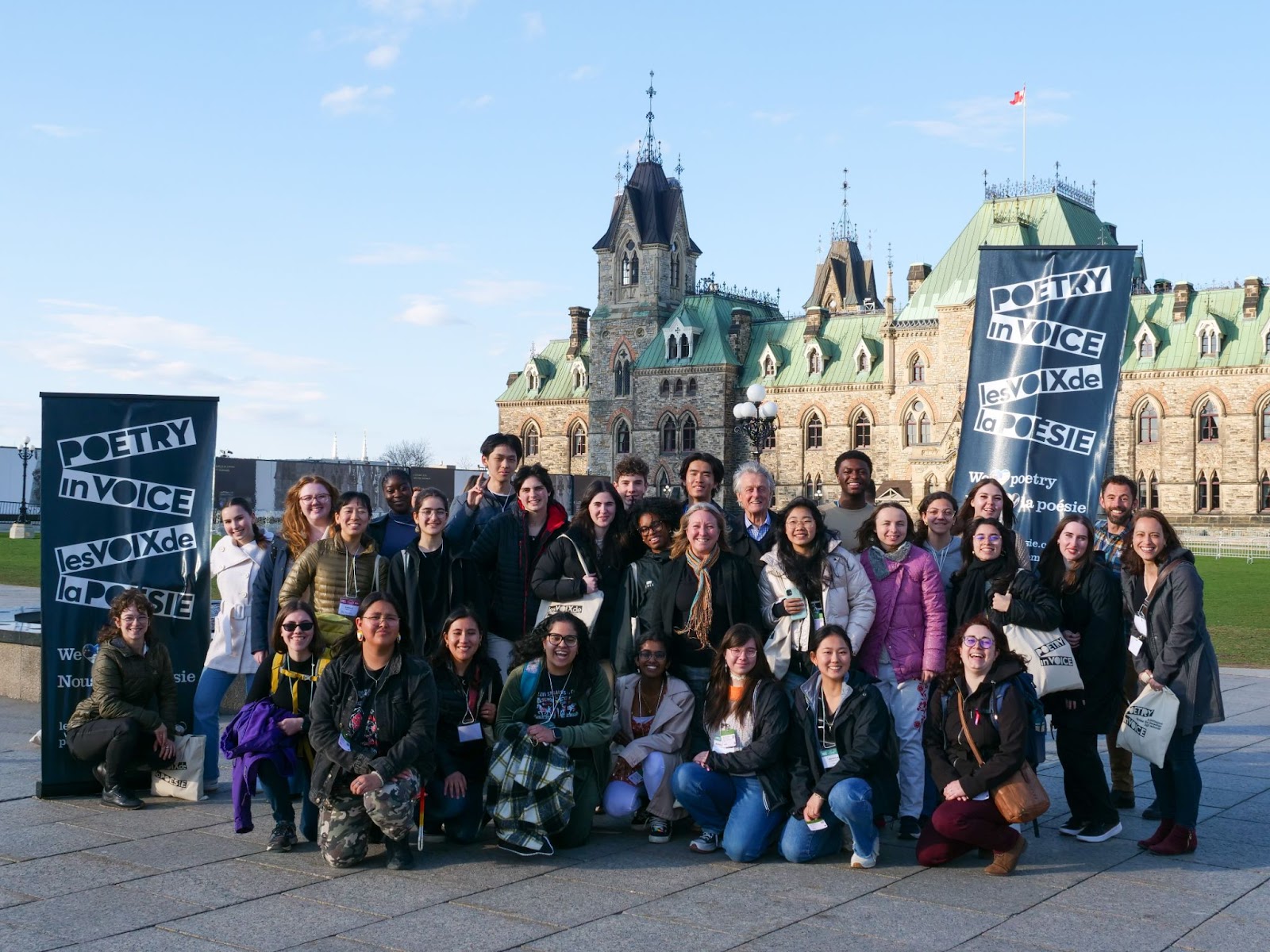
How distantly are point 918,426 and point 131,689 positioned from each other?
48777 millimetres

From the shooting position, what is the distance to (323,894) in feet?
17.4

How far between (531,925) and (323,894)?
0.99 metres

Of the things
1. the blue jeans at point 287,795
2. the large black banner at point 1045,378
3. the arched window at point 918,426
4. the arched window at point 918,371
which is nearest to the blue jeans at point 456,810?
the blue jeans at point 287,795

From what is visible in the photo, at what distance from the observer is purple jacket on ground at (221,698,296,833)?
6125mm

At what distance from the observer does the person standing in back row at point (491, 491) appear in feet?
23.8

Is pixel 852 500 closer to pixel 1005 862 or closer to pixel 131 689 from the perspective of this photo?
pixel 1005 862

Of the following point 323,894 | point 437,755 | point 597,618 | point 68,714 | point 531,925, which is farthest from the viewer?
point 68,714

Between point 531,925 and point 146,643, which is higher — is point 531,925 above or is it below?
below

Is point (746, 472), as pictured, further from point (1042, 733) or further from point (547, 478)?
point (1042, 733)

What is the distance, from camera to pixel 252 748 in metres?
6.12

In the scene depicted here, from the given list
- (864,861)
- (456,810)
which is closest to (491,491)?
(456,810)

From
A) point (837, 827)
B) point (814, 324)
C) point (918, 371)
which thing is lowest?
point (837, 827)

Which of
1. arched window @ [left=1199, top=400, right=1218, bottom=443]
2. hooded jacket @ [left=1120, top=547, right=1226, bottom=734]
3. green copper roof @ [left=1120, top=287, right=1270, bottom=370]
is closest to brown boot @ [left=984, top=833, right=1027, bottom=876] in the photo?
hooded jacket @ [left=1120, top=547, right=1226, bottom=734]

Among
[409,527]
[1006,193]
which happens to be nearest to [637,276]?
[1006,193]
